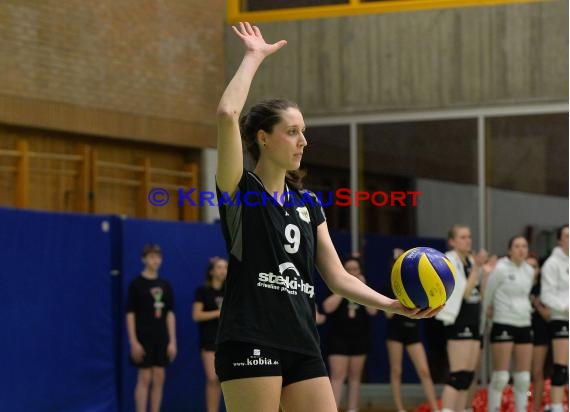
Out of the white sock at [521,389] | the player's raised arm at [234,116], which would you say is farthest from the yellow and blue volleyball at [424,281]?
the white sock at [521,389]

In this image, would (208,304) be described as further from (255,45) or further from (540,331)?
(255,45)

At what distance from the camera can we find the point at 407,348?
13172mm

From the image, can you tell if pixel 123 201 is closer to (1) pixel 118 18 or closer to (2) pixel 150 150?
(2) pixel 150 150

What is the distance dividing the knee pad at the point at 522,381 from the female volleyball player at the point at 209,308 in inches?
128

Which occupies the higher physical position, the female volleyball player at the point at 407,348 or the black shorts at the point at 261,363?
the black shorts at the point at 261,363

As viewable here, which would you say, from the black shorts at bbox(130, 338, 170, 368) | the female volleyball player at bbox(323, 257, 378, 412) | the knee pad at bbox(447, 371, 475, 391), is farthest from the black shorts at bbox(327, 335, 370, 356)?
the black shorts at bbox(130, 338, 170, 368)

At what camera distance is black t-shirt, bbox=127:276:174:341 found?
11750 mm

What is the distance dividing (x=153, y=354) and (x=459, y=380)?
10.4 ft

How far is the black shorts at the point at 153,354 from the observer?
38.5ft

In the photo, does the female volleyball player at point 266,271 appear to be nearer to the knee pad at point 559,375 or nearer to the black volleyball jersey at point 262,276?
the black volleyball jersey at point 262,276

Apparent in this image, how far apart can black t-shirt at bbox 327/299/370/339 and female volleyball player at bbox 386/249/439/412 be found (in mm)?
320

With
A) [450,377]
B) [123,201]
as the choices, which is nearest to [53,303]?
[123,201]

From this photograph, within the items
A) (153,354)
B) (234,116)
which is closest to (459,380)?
(153,354)

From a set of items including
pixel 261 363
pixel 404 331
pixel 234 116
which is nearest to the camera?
pixel 234 116
